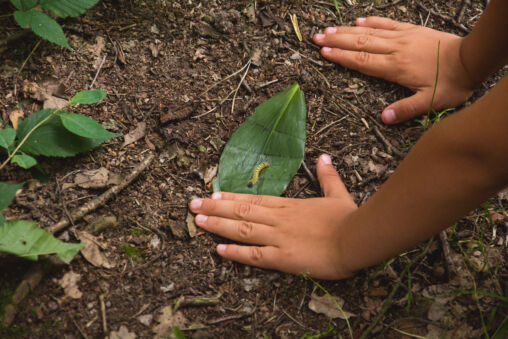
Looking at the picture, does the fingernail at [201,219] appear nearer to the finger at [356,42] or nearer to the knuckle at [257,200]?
the knuckle at [257,200]

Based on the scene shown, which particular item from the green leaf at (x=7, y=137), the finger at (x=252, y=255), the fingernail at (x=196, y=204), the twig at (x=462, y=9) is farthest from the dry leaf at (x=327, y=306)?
the twig at (x=462, y=9)

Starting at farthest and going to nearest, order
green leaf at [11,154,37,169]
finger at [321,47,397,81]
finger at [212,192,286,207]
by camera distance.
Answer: finger at [321,47,397,81] → finger at [212,192,286,207] → green leaf at [11,154,37,169]

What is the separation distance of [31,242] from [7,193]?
16 cm

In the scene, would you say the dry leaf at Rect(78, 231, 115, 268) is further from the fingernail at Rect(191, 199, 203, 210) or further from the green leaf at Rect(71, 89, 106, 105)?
the green leaf at Rect(71, 89, 106, 105)

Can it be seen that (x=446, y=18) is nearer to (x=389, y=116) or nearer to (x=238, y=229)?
(x=389, y=116)

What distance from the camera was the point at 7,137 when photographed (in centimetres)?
128

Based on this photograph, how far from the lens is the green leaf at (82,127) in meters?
1.31

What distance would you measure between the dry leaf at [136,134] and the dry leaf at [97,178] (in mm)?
136

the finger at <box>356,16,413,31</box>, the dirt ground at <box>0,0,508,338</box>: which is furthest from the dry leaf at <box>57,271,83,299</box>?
the finger at <box>356,16,413,31</box>

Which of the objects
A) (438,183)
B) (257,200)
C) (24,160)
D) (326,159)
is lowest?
(257,200)

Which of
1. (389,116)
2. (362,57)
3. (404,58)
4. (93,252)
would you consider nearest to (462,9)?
(404,58)

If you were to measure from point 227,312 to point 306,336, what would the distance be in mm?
A: 273

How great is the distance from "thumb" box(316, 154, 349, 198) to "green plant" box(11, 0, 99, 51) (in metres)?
1.04

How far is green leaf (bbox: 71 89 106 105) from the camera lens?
4.41ft
